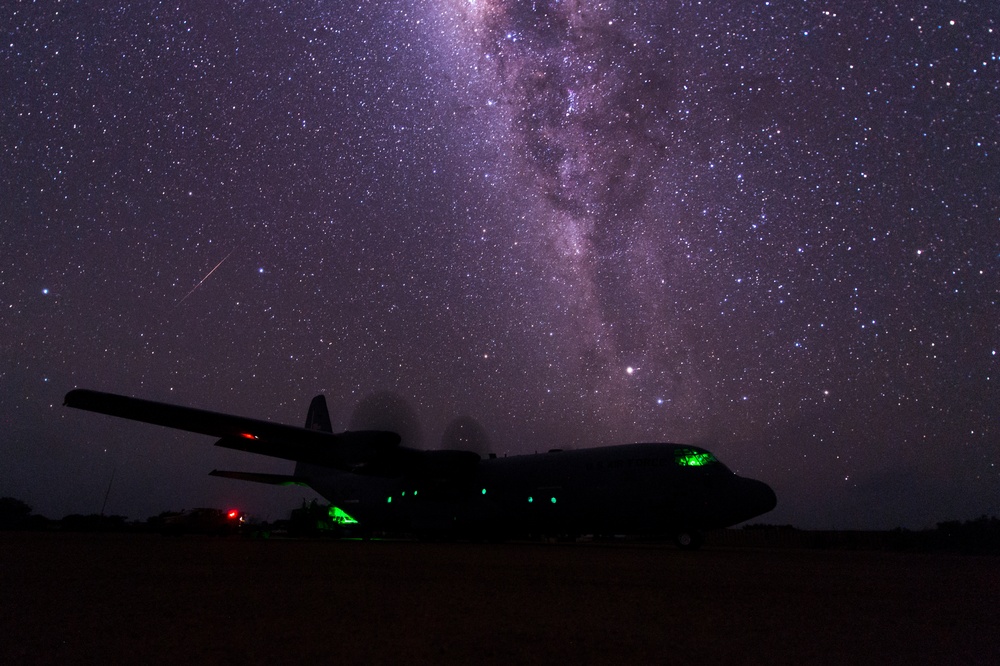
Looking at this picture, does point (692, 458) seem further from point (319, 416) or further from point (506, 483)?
point (319, 416)

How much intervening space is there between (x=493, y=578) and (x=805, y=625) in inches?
185

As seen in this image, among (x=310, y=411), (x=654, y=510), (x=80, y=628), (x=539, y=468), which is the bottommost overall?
(x=80, y=628)

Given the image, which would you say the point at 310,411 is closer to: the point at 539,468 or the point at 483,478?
the point at 483,478

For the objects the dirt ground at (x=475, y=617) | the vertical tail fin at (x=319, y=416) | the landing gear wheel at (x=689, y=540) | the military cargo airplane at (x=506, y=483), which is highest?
the vertical tail fin at (x=319, y=416)

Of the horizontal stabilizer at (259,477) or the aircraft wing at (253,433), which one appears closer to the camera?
the aircraft wing at (253,433)

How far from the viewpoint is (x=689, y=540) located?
19.8m

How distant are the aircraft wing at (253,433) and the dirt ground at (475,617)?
8.46 meters

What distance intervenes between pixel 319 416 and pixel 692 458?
22.3m

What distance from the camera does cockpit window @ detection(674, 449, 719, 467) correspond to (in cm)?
2017

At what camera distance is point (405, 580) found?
8805 millimetres

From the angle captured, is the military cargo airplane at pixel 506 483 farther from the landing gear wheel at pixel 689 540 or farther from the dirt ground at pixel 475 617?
the dirt ground at pixel 475 617

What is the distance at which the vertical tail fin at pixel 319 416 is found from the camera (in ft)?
116

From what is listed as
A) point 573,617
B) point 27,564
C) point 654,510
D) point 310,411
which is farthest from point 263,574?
point 310,411

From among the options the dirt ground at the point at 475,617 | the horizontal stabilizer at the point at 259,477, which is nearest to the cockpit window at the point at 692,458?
the dirt ground at the point at 475,617
